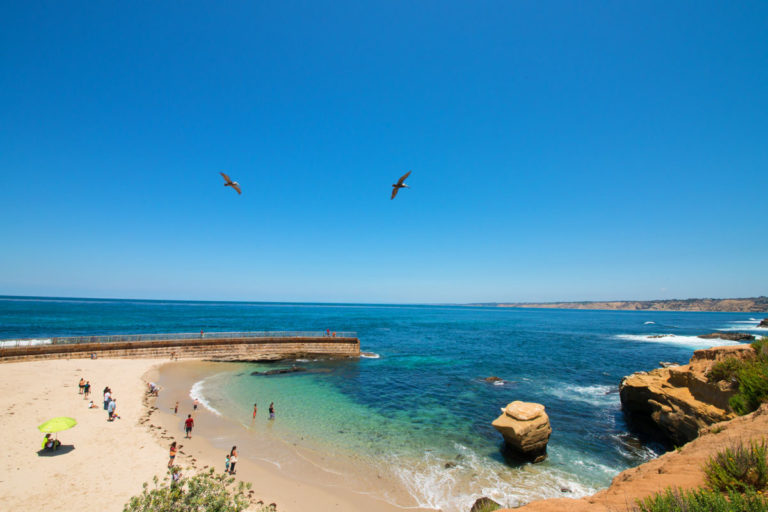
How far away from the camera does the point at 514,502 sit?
12414 mm

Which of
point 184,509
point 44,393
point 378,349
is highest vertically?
point 184,509

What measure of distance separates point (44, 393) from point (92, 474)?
13.9 metres

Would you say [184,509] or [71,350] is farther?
[71,350]

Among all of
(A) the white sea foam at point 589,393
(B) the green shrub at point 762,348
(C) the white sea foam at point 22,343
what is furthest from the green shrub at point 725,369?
(C) the white sea foam at point 22,343

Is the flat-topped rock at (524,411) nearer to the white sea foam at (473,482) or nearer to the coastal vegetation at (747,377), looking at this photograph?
the white sea foam at (473,482)

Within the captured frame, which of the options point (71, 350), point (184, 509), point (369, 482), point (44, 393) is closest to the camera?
point (184, 509)

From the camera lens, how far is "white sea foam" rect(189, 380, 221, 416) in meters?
22.3

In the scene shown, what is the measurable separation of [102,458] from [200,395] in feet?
35.2

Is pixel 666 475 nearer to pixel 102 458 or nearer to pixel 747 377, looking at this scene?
pixel 747 377

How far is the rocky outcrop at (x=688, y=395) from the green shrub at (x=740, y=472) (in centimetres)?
1001

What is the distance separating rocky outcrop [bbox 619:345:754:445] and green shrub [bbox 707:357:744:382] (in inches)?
10.8

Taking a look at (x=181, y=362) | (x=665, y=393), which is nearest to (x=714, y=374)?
(x=665, y=393)

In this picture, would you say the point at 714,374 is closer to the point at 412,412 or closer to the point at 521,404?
the point at 521,404

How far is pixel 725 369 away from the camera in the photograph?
14359mm
